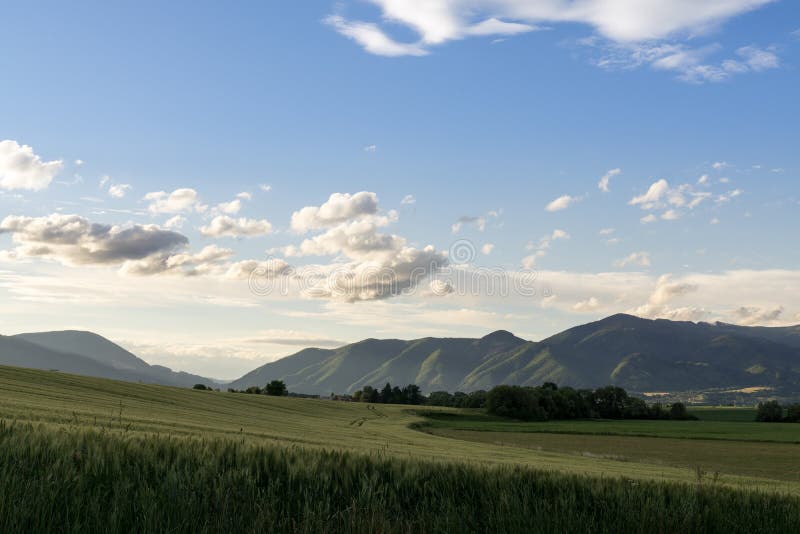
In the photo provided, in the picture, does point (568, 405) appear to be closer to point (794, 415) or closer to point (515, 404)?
point (515, 404)

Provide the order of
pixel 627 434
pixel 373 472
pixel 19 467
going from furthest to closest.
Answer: pixel 627 434
pixel 373 472
pixel 19 467

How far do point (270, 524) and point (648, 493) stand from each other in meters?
5.31

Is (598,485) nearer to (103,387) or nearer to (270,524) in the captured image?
(270,524)

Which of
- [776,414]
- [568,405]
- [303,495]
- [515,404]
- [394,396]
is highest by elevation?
[303,495]

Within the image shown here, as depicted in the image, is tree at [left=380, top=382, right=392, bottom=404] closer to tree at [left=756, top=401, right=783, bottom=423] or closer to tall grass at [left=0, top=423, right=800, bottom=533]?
tree at [left=756, top=401, right=783, bottom=423]

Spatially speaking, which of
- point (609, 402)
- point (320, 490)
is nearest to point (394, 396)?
point (609, 402)

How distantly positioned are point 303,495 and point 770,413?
168247 millimetres

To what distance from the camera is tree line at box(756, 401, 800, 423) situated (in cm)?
14388

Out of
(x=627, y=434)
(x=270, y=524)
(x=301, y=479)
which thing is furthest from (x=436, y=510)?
(x=627, y=434)

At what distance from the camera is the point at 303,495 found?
770 cm

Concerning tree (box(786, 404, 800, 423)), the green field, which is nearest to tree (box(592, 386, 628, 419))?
tree (box(786, 404, 800, 423))

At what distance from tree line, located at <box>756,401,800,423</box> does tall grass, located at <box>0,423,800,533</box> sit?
160548mm

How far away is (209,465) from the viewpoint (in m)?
7.76

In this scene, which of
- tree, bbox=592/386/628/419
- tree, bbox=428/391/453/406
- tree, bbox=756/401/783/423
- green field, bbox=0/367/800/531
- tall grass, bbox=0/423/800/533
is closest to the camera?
tall grass, bbox=0/423/800/533
